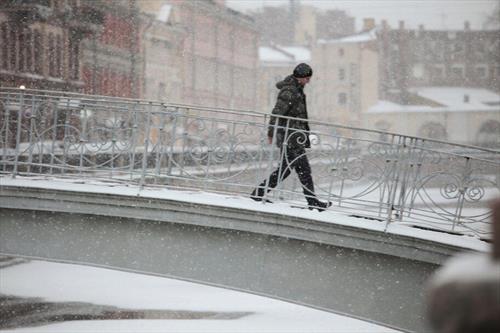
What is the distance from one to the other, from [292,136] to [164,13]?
147ft

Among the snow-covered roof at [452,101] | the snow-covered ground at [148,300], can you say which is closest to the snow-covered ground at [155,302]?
the snow-covered ground at [148,300]

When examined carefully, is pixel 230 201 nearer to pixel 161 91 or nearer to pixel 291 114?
pixel 291 114

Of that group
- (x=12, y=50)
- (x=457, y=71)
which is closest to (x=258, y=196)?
(x=12, y=50)

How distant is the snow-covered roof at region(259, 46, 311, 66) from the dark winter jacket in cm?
6726

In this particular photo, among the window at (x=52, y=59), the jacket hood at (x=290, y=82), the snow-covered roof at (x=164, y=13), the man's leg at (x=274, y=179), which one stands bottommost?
the man's leg at (x=274, y=179)

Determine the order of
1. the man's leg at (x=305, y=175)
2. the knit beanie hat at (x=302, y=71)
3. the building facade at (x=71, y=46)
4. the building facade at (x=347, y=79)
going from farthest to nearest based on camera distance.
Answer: the building facade at (x=347, y=79), the building facade at (x=71, y=46), the knit beanie hat at (x=302, y=71), the man's leg at (x=305, y=175)

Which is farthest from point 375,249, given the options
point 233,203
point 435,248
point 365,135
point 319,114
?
point 319,114

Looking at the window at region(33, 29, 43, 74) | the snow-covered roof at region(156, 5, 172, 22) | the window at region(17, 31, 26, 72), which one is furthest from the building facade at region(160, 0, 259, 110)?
the window at region(17, 31, 26, 72)

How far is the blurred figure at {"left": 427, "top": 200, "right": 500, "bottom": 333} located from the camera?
Answer: 73.3 inches

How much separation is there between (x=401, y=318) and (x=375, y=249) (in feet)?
2.53

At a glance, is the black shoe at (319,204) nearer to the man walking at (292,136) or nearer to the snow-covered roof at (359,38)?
the man walking at (292,136)

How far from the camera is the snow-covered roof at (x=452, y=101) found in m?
75.6

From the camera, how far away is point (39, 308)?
18719 millimetres

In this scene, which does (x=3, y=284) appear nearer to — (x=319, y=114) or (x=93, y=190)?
(x=93, y=190)
